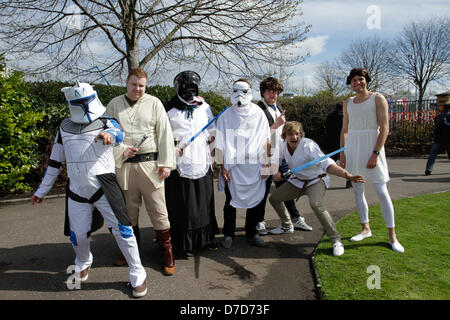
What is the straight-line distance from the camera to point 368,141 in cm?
376

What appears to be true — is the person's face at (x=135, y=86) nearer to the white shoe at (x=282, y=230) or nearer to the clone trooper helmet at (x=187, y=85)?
the clone trooper helmet at (x=187, y=85)

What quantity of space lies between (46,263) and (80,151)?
168cm

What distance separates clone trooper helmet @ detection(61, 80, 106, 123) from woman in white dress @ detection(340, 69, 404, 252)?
9.42ft

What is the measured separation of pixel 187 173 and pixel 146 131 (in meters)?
0.68

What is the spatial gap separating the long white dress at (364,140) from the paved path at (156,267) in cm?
97

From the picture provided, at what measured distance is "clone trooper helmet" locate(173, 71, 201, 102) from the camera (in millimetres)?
3602

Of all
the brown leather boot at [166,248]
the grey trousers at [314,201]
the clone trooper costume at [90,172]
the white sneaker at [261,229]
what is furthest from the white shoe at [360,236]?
the clone trooper costume at [90,172]

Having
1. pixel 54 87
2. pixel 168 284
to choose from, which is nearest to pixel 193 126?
pixel 168 284

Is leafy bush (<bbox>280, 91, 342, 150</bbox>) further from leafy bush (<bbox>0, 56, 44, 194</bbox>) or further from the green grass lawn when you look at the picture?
leafy bush (<bbox>0, 56, 44, 194</bbox>)

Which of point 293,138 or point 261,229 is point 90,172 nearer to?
point 293,138

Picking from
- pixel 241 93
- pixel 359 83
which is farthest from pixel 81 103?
pixel 359 83

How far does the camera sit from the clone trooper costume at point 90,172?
9.25 feet

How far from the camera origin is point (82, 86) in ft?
9.09
